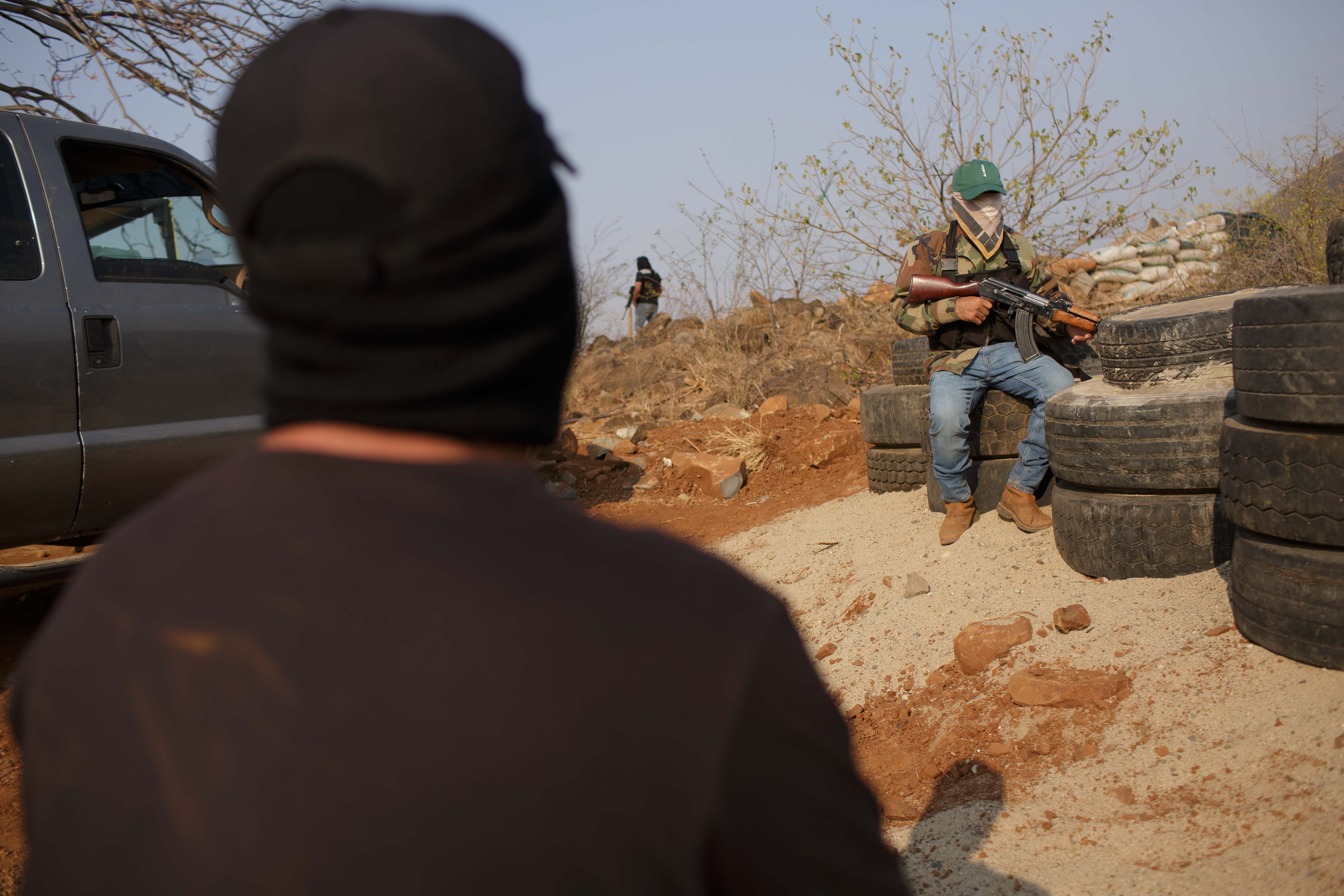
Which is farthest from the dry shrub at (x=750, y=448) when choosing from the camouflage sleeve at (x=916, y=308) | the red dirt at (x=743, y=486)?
the camouflage sleeve at (x=916, y=308)

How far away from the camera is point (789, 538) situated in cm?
530

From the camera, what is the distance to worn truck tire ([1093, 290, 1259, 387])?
3.63m

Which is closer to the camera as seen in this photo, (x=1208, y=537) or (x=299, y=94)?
(x=299, y=94)

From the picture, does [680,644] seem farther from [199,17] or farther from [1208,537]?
[199,17]

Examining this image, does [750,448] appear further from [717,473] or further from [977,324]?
[977,324]

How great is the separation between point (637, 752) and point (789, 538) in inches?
185

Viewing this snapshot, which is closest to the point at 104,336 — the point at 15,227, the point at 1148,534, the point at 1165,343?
the point at 15,227

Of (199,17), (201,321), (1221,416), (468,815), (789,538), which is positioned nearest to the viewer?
(468,815)

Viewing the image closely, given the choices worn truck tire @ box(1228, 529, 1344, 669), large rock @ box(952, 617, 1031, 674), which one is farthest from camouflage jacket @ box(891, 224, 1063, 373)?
worn truck tire @ box(1228, 529, 1344, 669)

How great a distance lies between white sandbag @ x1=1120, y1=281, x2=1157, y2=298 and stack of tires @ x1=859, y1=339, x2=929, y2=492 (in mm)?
4703

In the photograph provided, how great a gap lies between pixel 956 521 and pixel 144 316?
156 inches

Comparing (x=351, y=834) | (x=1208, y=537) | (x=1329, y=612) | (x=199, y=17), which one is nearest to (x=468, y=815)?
(x=351, y=834)

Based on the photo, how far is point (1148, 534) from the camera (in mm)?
3398

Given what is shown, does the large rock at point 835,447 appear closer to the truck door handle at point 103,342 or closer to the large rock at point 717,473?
the large rock at point 717,473
